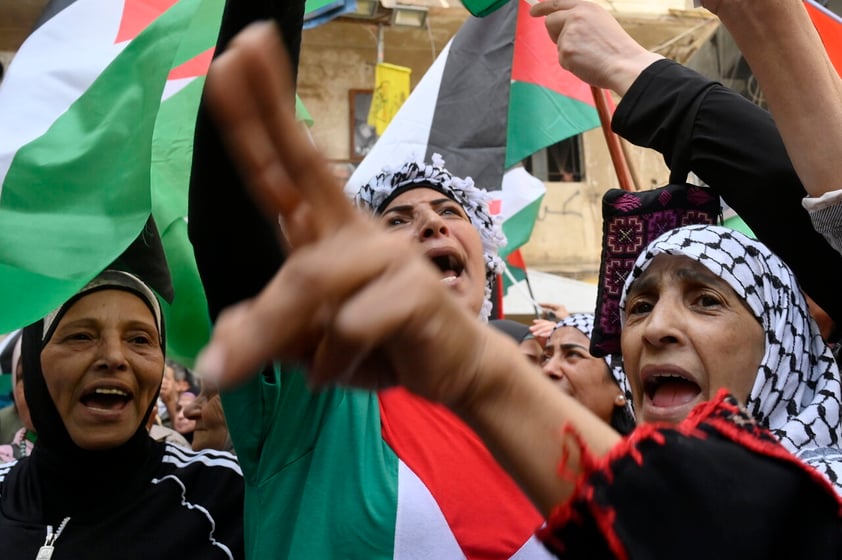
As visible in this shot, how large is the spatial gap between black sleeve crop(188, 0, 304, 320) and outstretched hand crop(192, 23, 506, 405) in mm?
831

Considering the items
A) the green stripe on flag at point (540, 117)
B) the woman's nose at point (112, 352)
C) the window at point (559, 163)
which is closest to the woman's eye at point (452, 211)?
the woman's nose at point (112, 352)

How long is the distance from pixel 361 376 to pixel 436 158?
2.03 m

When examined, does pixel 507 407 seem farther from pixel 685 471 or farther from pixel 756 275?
pixel 756 275

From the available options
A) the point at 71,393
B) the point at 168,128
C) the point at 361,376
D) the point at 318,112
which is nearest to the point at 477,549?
the point at 361,376

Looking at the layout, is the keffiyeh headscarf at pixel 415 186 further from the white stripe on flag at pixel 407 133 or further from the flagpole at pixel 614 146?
the white stripe on flag at pixel 407 133

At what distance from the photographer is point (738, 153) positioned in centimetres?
181

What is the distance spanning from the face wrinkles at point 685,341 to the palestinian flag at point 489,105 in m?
2.35

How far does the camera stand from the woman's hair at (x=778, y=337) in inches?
65.4

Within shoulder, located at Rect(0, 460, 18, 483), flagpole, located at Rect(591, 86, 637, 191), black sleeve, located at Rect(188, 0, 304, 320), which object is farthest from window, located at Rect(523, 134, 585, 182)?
black sleeve, located at Rect(188, 0, 304, 320)

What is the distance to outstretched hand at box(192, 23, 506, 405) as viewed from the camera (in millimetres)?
782

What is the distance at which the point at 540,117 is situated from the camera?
4906mm

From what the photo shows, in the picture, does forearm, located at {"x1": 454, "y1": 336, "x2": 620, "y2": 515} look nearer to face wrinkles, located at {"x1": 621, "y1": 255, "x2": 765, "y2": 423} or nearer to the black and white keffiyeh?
the black and white keffiyeh

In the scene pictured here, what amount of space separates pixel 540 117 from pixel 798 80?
3.44 m

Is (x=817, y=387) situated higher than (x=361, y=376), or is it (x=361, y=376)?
(x=361, y=376)
